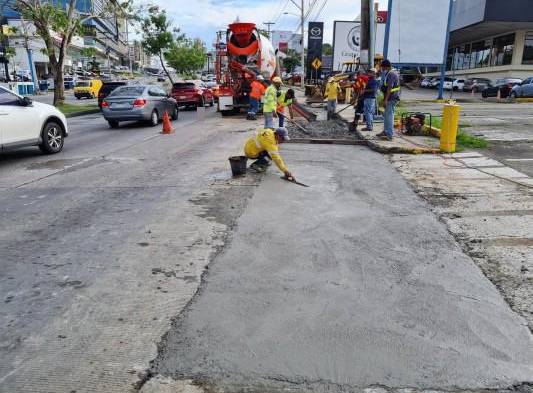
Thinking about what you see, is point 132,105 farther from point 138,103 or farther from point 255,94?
point 255,94

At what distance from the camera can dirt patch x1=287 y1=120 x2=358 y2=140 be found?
A: 12996 mm

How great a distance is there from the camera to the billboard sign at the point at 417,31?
1961cm

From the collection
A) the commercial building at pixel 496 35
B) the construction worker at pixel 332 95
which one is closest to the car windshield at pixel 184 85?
the construction worker at pixel 332 95

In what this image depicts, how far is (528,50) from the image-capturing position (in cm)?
4253

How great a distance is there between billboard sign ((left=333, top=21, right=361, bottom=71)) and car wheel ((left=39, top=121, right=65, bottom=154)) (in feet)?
94.3

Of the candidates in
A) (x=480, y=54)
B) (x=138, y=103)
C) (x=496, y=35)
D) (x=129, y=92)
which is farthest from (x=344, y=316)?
(x=480, y=54)

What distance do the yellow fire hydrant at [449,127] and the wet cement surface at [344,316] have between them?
5146 mm

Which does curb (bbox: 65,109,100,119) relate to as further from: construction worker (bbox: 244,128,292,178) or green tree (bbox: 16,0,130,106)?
construction worker (bbox: 244,128,292,178)

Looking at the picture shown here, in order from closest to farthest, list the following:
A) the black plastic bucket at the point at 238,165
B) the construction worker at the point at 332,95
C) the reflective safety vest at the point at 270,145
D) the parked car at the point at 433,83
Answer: the reflective safety vest at the point at 270,145 < the black plastic bucket at the point at 238,165 < the construction worker at the point at 332,95 < the parked car at the point at 433,83

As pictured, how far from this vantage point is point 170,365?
9.77 ft

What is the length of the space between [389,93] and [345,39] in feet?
87.8

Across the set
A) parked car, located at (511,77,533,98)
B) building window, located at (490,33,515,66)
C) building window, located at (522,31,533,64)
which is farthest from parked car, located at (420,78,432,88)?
parked car, located at (511,77,533,98)

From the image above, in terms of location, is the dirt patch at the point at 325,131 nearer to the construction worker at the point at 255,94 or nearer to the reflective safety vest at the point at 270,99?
the reflective safety vest at the point at 270,99

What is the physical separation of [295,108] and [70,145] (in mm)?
12101
